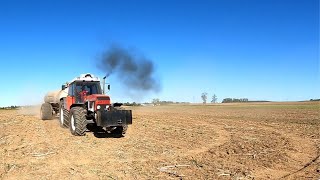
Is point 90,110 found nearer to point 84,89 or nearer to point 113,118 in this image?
point 113,118

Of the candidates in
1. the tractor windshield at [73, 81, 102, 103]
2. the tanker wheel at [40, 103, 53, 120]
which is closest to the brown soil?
the tractor windshield at [73, 81, 102, 103]

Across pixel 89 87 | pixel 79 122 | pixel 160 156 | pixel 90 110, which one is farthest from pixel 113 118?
pixel 160 156

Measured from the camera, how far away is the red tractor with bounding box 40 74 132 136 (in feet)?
45.1

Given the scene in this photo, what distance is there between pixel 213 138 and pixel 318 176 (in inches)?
253

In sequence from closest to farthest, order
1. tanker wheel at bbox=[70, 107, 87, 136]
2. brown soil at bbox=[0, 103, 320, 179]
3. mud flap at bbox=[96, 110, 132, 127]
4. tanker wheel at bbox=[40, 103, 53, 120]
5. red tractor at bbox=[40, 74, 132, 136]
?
1. brown soil at bbox=[0, 103, 320, 179]
2. mud flap at bbox=[96, 110, 132, 127]
3. red tractor at bbox=[40, 74, 132, 136]
4. tanker wheel at bbox=[70, 107, 87, 136]
5. tanker wheel at bbox=[40, 103, 53, 120]

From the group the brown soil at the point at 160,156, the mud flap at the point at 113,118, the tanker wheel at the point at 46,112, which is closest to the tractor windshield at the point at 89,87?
the brown soil at the point at 160,156

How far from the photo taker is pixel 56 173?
820 centimetres

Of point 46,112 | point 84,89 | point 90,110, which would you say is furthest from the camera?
point 46,112

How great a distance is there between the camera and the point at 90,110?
15.0 meters

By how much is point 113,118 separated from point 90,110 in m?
1.75

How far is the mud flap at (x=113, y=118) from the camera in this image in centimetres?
1355

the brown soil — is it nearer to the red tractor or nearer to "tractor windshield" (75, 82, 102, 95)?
the red tractor

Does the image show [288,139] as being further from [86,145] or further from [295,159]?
[86,145]

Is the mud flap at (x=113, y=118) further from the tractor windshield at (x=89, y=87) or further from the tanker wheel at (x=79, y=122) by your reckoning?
the tractor windshield at (x=89, y=87)
